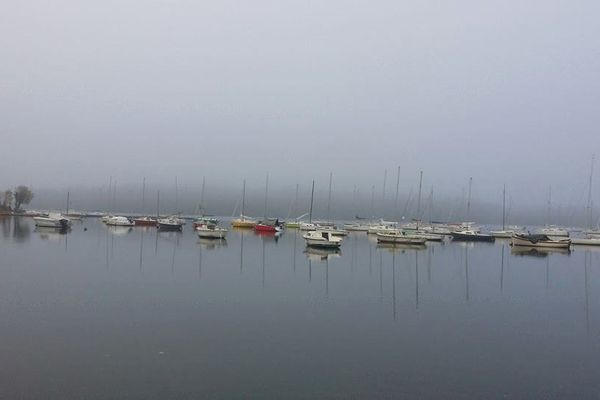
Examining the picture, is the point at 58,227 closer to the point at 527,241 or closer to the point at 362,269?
the point at 362,269

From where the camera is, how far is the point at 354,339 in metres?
16.8

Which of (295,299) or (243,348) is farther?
(295,299)

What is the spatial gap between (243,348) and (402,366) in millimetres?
4411

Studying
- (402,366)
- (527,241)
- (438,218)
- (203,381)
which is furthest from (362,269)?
(438,218)

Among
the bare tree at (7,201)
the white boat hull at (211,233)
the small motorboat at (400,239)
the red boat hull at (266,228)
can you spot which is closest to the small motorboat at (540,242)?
the small motorboat at (400,239)

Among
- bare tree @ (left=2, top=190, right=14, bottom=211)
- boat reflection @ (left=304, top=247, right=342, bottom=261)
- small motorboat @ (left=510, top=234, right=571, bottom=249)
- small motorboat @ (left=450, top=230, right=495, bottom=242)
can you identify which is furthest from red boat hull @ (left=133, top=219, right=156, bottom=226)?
small motorboat @ (left=510, top=234, right=571, bottom=249)

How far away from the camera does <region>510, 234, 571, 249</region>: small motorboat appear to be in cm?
6166

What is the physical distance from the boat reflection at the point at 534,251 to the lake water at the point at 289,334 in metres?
20.7

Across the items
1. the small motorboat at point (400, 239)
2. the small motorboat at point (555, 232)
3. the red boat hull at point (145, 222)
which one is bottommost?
the red boat hull at point (145, 222)

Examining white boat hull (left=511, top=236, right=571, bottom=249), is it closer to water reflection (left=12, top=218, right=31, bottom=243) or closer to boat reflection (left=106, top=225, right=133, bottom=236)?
boat reflection (left=106, top=225, right=133, bottom=236)

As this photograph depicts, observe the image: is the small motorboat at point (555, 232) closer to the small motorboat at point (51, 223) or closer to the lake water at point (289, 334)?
the lake water at point (289, 334)

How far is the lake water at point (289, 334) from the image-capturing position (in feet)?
40.6

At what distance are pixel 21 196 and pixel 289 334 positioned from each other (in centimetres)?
13366

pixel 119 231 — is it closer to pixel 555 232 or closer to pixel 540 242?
pixel 540 242
